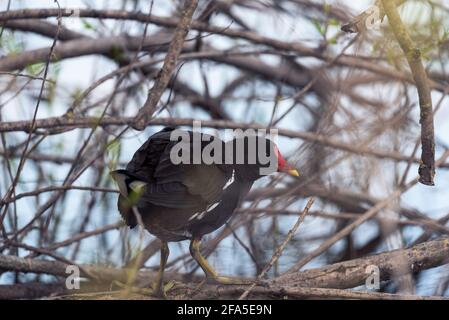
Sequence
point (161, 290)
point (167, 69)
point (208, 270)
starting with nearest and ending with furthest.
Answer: point (161, 290)
point (167, 69)
point (208, 270)

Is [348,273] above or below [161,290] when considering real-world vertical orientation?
above

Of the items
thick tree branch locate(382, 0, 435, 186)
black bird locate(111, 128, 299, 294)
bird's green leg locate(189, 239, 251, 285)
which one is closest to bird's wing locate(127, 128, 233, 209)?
black bird locate(111, 128, 299, 294)

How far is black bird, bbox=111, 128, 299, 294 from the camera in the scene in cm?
271

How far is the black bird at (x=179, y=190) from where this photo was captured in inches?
107

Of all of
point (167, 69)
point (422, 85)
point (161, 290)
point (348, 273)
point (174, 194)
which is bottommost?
point (161, 290)

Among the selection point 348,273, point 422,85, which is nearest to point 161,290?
point 348,273

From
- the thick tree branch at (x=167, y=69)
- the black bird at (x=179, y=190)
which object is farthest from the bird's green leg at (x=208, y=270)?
the thick tree branch at (x=167, y=69)

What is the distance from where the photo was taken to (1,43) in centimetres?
329

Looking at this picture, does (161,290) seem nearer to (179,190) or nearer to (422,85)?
(179,190)

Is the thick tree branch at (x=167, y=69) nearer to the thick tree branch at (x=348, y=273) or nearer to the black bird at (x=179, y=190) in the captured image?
the black bird at (x=179, y=190)

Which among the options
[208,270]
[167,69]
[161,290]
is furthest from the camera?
[208,270]

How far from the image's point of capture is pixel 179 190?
277 centimetres

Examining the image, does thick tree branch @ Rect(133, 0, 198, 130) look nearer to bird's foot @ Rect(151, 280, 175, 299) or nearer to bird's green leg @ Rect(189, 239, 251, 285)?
bird's green leg @ Rect(189, 239, 251, 285)

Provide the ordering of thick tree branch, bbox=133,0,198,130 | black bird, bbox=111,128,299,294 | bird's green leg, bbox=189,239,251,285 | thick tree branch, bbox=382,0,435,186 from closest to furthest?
thick tree branch, bbox=382,0,435,186, black bird, bbox=111,128,299,294, thick tree branch, bbox=133,0,198,130, bird's green leg, bbox=189,239,251,285
